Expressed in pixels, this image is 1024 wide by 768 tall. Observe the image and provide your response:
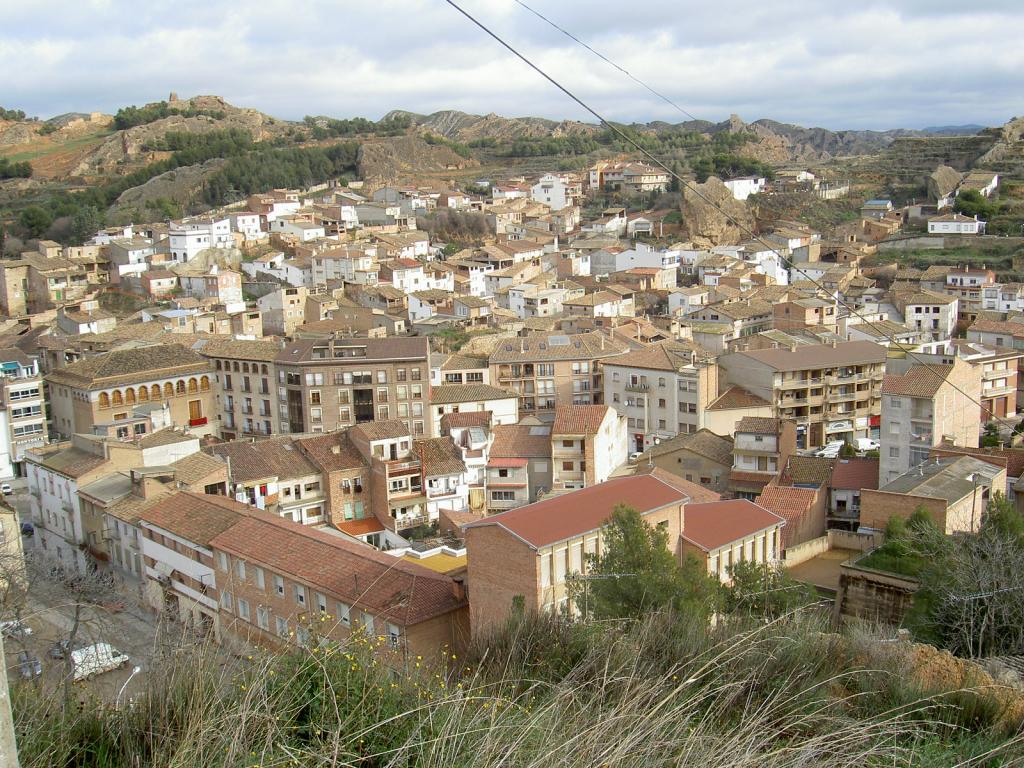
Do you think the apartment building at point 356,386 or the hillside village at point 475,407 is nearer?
the hillside village at point 475,407

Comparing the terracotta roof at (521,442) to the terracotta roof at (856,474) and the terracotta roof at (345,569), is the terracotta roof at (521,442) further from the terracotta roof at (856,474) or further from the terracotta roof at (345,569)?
the terracotta roof at (345,569)

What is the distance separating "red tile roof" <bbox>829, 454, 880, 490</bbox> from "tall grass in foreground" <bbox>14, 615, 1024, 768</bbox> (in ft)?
41.6

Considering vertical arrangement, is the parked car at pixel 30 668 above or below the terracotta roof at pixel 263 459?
above

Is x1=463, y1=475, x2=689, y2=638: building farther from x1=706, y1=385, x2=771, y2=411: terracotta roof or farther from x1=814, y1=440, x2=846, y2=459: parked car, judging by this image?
x1=706, y1=385, x2=771, y2=411: terracotta roof

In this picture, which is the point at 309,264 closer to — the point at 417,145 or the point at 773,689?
the point at 417,145

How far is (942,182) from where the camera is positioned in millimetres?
47062

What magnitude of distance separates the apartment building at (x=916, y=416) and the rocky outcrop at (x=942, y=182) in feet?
Answer: 104

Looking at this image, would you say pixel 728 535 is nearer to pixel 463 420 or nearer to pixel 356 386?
pixel 463 420

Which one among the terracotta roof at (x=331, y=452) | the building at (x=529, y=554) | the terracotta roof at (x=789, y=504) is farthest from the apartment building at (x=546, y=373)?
the building at (x=529, y=554)

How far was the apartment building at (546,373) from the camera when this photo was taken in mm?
25250

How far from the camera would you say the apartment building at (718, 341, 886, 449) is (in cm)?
2302

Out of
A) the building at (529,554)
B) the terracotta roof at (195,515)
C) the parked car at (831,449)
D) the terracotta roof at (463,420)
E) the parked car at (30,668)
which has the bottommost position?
the parked car at (831,449)

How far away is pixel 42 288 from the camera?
37.8 metres

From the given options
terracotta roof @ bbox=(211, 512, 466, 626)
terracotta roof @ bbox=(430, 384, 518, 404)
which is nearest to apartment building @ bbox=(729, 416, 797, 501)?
terracotta roof @ bbox=(430, 384, 518, 404)
